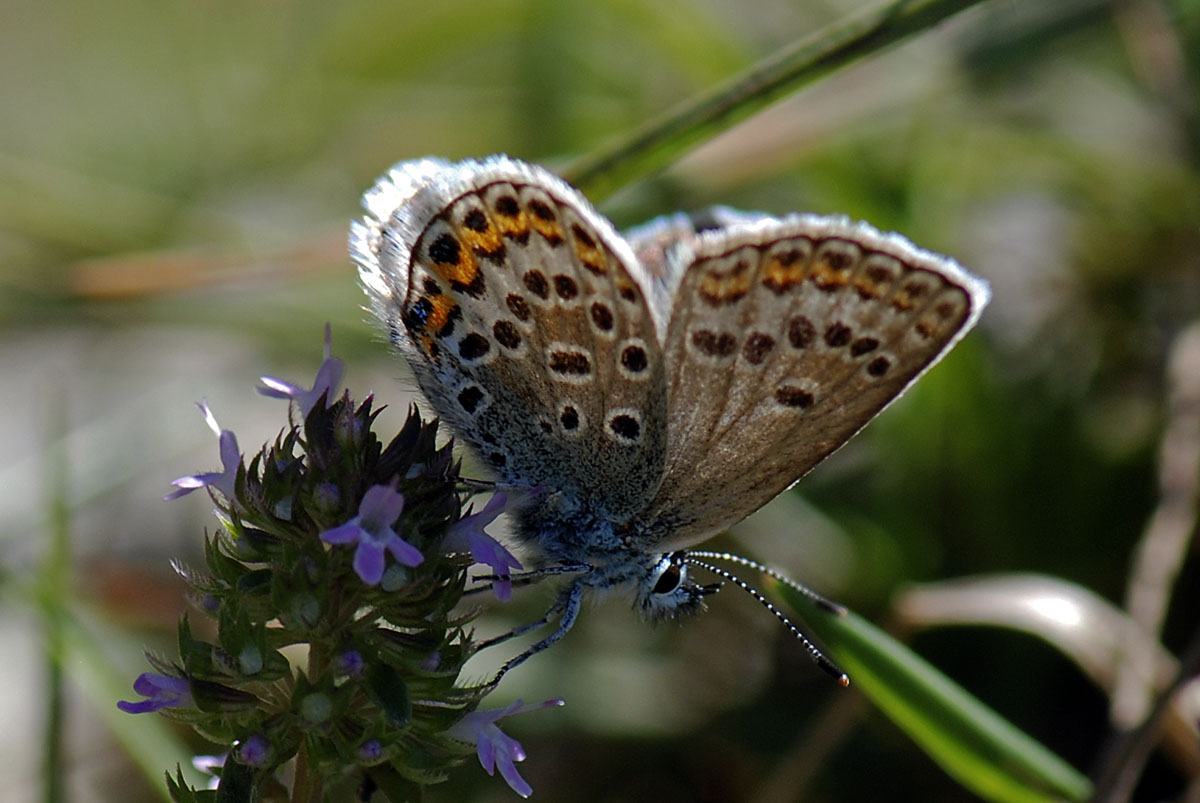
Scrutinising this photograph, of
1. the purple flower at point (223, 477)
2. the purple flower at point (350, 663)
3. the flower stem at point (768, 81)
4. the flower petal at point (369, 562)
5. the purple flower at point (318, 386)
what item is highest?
the flower stem at point (768, 81)

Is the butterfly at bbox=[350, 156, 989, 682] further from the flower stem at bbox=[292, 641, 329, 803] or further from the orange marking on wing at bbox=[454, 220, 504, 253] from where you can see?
the flower stem at bbox=[292, 641, 329, 803]

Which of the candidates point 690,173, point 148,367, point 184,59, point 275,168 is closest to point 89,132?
point 184,59

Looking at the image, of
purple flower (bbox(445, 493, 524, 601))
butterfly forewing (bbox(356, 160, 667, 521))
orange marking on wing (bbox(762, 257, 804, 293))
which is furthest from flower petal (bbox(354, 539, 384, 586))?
orange marking on wing (bbox(762, 257, 804, 293))

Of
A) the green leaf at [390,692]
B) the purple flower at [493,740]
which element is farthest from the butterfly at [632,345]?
the green leaf at [390,692]

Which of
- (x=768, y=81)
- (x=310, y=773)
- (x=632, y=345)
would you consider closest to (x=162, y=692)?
→ (x=310, y=773)

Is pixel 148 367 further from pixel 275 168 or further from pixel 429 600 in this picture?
pixel 429 600

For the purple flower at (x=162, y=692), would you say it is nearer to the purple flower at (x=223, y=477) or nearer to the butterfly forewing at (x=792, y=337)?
the purple flower at (x=223, y=477)
